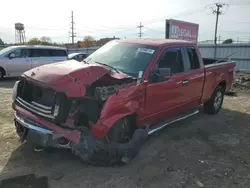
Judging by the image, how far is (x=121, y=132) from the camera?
13.8 ft

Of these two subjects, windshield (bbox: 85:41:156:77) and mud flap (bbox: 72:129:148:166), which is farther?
windshield (bbox: 85:41:156:77)

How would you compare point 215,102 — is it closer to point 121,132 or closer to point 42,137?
point 121,132

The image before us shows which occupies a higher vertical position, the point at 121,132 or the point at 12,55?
the point at 12,55

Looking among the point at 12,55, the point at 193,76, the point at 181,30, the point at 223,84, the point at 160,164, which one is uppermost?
the point at 181,30

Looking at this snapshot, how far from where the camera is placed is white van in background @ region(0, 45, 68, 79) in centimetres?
1224

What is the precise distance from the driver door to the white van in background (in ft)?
31.1

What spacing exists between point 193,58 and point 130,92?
2.46 m

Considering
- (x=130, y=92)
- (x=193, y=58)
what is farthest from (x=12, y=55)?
(x=130, y=92)

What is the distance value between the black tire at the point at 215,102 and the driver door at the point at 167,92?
192 centimetres

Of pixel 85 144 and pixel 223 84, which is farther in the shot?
pixel 223 84

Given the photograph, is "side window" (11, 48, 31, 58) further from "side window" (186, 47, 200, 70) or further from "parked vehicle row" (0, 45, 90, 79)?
"side window" (186, 47, 200, 70)

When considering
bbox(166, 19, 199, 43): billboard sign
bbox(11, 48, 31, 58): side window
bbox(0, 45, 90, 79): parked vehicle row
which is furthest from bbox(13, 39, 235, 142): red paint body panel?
bbox(166, 19, 199, 43): billboard sign

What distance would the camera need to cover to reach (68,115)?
3.67 metres

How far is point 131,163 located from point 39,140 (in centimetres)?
148
